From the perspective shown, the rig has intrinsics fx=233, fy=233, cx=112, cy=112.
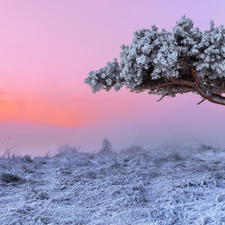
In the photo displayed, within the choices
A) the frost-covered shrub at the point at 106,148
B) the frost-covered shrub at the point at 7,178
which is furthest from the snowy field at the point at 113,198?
the frost-covered shrub at the point at 106,148

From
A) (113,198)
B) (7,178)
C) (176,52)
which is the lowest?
(113,198)

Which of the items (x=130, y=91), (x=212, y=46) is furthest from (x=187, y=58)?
(x=130, y=91)

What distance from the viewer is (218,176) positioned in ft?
29.0

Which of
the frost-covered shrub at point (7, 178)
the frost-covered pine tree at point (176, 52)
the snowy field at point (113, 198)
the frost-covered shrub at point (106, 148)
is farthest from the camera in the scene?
the frost-covered shrub at point (106, 148)

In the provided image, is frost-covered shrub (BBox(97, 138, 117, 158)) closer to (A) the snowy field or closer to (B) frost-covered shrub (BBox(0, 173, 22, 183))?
(A) the snowy field

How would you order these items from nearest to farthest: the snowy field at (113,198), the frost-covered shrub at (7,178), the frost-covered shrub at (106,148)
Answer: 1. the snowy field at (113,198)
2. the frost-covered shrub at (7,178)
3. the frost-covered shrub at (106,148)

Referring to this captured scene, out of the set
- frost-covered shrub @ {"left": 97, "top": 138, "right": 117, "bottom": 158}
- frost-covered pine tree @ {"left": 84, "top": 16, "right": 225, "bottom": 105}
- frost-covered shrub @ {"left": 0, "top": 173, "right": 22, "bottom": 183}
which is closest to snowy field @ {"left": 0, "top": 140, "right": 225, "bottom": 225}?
frost-covered shrub @ {"left": 0, "top": 173, "right": 22, "bottom": 183}

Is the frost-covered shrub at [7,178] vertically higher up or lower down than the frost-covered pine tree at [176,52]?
lower down

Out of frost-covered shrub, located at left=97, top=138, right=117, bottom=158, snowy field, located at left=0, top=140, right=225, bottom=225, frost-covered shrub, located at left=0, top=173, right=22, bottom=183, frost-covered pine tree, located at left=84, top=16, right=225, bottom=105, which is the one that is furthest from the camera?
frost-covered shrub, located at left=97, top=138, right=117, bottom=158

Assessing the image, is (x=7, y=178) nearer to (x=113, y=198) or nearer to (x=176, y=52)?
(x=113, y=198)

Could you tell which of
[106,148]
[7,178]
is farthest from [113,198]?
[106,148]

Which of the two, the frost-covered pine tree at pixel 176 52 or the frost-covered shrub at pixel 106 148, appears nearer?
the frost-covered pine tree at pixel 176 52

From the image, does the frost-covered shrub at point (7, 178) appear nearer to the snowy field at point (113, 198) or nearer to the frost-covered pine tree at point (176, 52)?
the snowy field at point (113, 198)

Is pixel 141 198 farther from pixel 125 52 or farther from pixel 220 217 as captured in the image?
pixel 125 52
